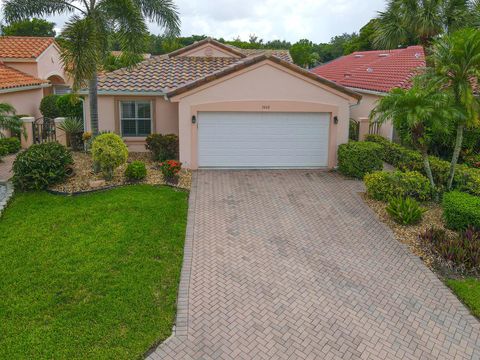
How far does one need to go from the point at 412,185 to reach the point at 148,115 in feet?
36.3

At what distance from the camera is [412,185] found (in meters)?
13.1

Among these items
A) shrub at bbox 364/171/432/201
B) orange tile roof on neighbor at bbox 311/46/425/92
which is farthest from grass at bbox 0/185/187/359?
orange tile roof on neighbor at bbox 311/46/425/92

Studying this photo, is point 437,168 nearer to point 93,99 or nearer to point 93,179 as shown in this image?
point 93,179

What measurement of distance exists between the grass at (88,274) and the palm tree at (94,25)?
3.97 m

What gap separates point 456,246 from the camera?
9.74 meters

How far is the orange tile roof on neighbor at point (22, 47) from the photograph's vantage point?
85.1ft

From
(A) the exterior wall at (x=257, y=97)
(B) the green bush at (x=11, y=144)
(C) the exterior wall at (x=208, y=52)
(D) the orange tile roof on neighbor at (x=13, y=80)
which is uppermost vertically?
(C) the exterior wall at (x=208, y=52)

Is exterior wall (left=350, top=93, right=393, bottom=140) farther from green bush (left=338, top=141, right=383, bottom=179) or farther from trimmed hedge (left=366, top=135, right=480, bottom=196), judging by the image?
green bush (left=338, top=141, right=383, bottom=179)

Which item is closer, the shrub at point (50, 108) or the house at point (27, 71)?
the house at point (27, 71)

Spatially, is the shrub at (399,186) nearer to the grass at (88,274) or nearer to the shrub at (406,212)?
the shrub at (406,212)

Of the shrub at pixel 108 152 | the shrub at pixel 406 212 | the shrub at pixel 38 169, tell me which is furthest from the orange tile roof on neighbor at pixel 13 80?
the shrub at pixel 406 212

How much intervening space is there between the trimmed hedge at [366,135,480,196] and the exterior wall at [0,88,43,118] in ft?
56.4

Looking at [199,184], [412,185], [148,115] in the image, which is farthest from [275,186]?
[148,115]

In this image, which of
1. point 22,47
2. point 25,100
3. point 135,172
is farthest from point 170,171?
point 22,47
